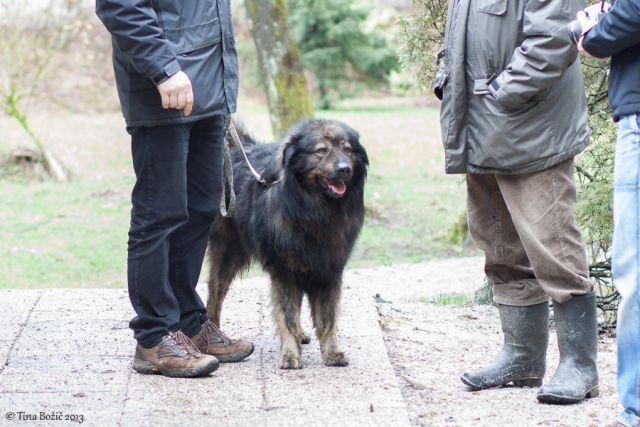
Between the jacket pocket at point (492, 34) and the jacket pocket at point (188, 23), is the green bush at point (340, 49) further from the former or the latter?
the jacket pocket at point (492, 34)

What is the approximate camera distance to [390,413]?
370cm

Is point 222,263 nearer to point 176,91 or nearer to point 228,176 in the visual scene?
point 228,176

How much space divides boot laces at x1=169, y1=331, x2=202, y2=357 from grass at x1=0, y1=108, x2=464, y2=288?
7.72 feet

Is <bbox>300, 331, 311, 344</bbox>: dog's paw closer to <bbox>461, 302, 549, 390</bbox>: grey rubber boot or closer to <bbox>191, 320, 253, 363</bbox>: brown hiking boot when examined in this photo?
<bbox>191, 320, 253, 363</bbox>: brown hiking boot

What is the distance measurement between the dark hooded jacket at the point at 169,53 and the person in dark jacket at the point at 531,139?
98 cm

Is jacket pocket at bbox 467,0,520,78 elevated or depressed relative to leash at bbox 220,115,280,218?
elevated

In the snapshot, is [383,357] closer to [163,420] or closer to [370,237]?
[163,420]

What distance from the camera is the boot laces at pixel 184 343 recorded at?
4.21 m

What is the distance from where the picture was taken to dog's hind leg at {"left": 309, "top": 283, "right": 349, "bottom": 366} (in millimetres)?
4590

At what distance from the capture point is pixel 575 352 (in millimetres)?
3854

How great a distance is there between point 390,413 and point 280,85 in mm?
6920

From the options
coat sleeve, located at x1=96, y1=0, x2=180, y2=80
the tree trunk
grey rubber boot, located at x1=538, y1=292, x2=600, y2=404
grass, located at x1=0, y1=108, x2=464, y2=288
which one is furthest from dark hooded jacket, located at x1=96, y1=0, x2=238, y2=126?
the tree trunk

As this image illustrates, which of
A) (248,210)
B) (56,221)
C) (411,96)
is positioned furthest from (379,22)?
(248,210)

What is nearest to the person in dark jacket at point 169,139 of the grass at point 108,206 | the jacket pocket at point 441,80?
the jacket pocket at point 441,80
